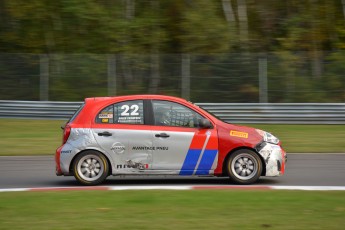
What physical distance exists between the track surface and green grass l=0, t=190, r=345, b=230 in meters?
1.61

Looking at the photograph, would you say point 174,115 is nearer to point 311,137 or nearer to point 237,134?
point 237,134

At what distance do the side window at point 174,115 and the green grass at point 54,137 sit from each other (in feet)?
20.0

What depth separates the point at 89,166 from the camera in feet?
39.9

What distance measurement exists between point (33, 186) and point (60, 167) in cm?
61

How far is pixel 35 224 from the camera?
845 centimetres

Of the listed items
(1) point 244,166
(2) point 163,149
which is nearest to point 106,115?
(2) point 163,149

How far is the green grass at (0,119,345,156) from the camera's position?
18469mm

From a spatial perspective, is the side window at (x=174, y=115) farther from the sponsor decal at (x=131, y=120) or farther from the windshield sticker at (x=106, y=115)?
the windshield sticker at (x=106, y=115)

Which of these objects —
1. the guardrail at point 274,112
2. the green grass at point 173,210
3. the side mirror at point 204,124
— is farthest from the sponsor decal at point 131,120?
the guardrail at point 274,112

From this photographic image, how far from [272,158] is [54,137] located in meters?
10.2

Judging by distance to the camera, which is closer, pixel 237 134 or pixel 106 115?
pixel 237 134

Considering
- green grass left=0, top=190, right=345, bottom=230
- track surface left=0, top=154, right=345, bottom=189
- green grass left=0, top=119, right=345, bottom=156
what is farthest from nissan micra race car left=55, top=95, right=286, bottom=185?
green grass left=0, top=119, right=345, bottom=156

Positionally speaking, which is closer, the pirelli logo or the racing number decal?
the pirelli logo

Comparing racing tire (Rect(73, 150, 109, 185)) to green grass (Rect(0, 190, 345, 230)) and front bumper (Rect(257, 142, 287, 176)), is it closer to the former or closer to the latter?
green grass (Rect(0, 190, 345, 230))
